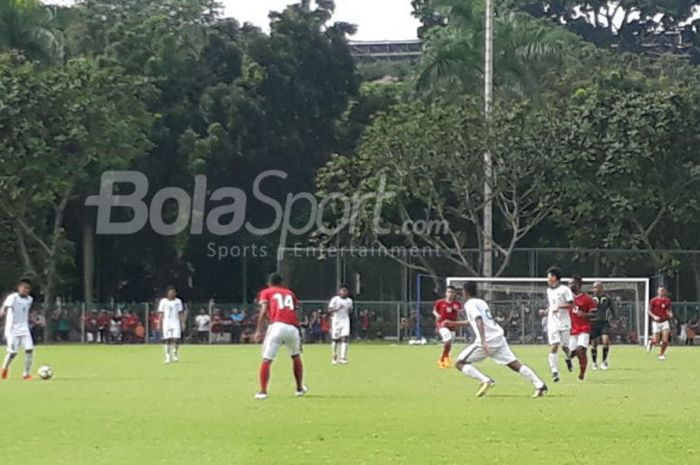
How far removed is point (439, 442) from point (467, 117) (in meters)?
39.2

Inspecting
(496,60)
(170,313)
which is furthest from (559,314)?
(496,60)

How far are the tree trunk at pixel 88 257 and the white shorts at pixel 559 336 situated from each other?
34349 mm

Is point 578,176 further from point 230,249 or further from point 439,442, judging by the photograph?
point 439,442

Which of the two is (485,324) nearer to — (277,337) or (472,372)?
(472,372)

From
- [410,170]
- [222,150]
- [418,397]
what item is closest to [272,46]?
[222,150]

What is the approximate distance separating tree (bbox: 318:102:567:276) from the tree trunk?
9.94 m

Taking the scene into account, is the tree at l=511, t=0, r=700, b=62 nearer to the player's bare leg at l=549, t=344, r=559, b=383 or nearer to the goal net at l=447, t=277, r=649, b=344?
the goal net at l=447, t=277, r=649, b=344

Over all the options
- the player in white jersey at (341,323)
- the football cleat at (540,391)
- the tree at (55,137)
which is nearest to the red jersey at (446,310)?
the player in white jersey at (341,323)

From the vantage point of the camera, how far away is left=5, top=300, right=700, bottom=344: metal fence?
5544 centimetres

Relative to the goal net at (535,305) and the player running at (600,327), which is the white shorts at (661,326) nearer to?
the player running at (600,327)

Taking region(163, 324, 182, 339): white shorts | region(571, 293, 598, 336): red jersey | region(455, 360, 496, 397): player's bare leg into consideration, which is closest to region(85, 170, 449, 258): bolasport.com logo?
region(163, 324, 182, 339): white shorts

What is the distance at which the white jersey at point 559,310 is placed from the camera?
90.8 feet

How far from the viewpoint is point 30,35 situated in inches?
2351

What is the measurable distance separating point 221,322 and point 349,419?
3946cm
